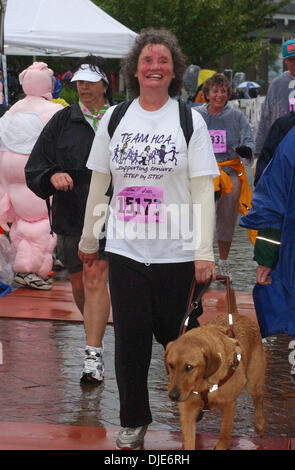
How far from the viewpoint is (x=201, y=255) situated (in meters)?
4.50

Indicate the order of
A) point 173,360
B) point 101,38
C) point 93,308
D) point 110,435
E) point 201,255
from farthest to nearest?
point 101,38 → point 93,308 → point 110,435 → point 201,255 → point 173,360

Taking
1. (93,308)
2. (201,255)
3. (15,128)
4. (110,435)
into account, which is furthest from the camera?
(15,128)

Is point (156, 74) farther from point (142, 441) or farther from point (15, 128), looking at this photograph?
point (15, 128)

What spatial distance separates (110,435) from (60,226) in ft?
5.58

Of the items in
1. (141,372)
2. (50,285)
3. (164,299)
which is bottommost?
(50,285)

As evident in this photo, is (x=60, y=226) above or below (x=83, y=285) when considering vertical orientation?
above

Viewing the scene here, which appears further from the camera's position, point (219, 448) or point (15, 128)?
point (15, 128)

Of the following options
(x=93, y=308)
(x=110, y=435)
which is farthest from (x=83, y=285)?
(x=110, y=435)

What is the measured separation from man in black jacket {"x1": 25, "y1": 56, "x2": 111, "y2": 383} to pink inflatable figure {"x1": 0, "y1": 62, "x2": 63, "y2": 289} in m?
2.56

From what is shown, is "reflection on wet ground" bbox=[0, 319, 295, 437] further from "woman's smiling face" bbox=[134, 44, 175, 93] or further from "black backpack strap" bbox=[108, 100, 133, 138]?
"woman's smiling face" bbox=[134, 44, 175, 93]

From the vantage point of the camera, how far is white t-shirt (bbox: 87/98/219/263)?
4.46m

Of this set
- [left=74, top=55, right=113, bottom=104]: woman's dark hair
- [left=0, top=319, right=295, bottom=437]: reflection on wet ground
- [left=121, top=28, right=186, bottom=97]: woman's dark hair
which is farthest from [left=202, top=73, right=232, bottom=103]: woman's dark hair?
[left=121, top=28, right=186, bottom=97]: woman's dark hair

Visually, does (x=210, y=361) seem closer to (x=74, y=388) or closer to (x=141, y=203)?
(x=141, y=203)

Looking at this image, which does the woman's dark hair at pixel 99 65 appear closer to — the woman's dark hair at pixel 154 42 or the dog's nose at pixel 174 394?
the woman's dark hair at pixel 154 42
